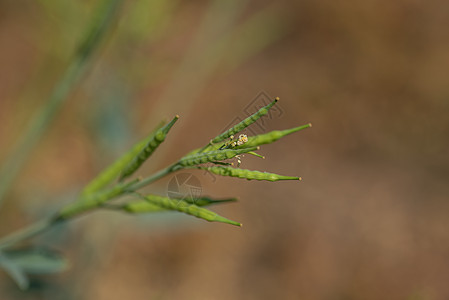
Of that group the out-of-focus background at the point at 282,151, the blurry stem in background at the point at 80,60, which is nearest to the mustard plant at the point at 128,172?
the blurry stem in background at the point at 80,60

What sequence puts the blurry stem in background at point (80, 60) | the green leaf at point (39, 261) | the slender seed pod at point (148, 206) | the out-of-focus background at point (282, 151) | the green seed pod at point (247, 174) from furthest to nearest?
the out-of-focus background at point (282, 151), the green leaf at point (39, 261), the blurry stem in background at point (80, 60), the slender seed pod at point (148, 206), the green seed pod at point (247, 174)

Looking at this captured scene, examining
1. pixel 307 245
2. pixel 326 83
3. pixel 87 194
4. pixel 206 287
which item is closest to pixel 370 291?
pixel 307 245

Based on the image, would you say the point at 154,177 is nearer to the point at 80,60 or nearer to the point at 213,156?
the point at 213,156

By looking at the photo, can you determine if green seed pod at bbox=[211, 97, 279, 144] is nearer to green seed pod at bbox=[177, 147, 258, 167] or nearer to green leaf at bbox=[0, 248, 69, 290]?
green seed pod at bbox=[177, 147, 258, 167]

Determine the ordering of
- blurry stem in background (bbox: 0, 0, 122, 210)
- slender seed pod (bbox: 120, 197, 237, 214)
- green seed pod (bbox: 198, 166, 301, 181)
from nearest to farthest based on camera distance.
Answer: green seed pod (bbox: 198, 166, 301, 181), slender seed pod (bbox: 120, 197, 237, 214), blurry stem in background (bbox: 0, 0, 122, 210)

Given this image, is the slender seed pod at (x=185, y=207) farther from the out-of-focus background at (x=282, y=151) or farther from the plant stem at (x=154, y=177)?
the out-of-focus background at (x=282, y=151)

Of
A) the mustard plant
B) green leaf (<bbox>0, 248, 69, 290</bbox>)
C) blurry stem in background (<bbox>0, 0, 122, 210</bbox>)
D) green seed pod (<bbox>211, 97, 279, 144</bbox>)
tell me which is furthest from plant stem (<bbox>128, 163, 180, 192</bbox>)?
green leaf (<bbox>0, 248, 69, 290</bbox>)
